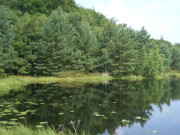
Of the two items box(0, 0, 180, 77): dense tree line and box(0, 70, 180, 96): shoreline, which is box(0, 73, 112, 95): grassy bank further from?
box(0, 0, 180, 77): dense tree line

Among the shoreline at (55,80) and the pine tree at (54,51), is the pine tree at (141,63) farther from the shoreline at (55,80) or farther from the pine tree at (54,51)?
the pine tree at (54,51)

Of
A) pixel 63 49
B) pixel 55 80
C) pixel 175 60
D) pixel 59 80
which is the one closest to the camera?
pixel 55 80

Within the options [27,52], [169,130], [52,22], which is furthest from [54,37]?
[169,130]

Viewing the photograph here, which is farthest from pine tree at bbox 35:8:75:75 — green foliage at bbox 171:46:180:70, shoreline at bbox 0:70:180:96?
green foliage at bbox 171:46:180:70

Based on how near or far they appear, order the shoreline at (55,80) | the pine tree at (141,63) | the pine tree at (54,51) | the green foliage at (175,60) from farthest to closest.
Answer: the green foliage at (175,60) → the pine tree at (141,63) → the pine tree at (54,51) → the shoreline at (55,80)

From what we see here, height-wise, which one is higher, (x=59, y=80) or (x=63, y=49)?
(x=63, y=49)

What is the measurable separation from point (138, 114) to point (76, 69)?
2473cm

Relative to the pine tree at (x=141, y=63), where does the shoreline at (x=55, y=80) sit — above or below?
below

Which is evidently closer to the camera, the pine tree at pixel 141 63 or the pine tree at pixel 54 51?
the pine tree at pixel 54 51

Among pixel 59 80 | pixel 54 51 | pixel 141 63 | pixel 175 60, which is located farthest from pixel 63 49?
pixel 175 60

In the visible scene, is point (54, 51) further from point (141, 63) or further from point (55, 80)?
point (141, 63)

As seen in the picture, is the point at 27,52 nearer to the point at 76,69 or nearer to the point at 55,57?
the point at 55,57

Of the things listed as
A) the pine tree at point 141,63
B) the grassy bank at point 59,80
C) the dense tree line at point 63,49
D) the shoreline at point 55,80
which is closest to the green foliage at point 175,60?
the dense tree line at point 63,49

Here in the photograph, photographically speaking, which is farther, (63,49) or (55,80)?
(63,49)
